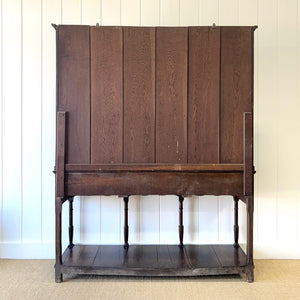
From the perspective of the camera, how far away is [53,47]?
83.8 inches

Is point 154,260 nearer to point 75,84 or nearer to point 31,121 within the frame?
point 75,84

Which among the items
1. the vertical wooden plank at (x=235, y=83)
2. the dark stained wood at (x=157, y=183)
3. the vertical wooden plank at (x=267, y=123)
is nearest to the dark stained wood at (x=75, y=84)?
the dark stained wood at (x=157, y=183)

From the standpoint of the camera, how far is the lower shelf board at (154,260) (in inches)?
69.1

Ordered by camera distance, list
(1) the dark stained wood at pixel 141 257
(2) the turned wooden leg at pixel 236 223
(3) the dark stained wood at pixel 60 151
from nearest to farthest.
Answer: (3) the dark stained wood at pixel 60 151, (1) the dark stained wood at pixel 141 257, (2) the turned wooden leg at pixel 236 223

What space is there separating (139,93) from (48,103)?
774mm

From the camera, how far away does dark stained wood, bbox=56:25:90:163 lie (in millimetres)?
1712

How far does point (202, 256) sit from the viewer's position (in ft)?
6.33

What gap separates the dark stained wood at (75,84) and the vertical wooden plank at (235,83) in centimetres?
77

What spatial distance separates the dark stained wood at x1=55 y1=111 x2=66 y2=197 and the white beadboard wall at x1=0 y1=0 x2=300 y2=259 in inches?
18.8

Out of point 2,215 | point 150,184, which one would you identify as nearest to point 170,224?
point 150,184

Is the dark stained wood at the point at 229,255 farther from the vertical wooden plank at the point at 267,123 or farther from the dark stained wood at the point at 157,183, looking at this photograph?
the dark stained wood at the point at 157,183

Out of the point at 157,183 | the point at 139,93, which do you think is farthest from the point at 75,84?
the point at 157,183

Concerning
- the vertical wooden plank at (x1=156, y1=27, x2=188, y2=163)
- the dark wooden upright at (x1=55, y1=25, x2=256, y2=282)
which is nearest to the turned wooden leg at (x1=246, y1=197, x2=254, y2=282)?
the dark wooden upright at (x1=55, y1=25, x2=256, y2=282)

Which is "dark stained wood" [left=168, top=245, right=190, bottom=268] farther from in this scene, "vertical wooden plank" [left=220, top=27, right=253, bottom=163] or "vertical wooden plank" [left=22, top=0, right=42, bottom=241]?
"vertical wooden plank" [left=22, top=0, right=42, bottom=241]
